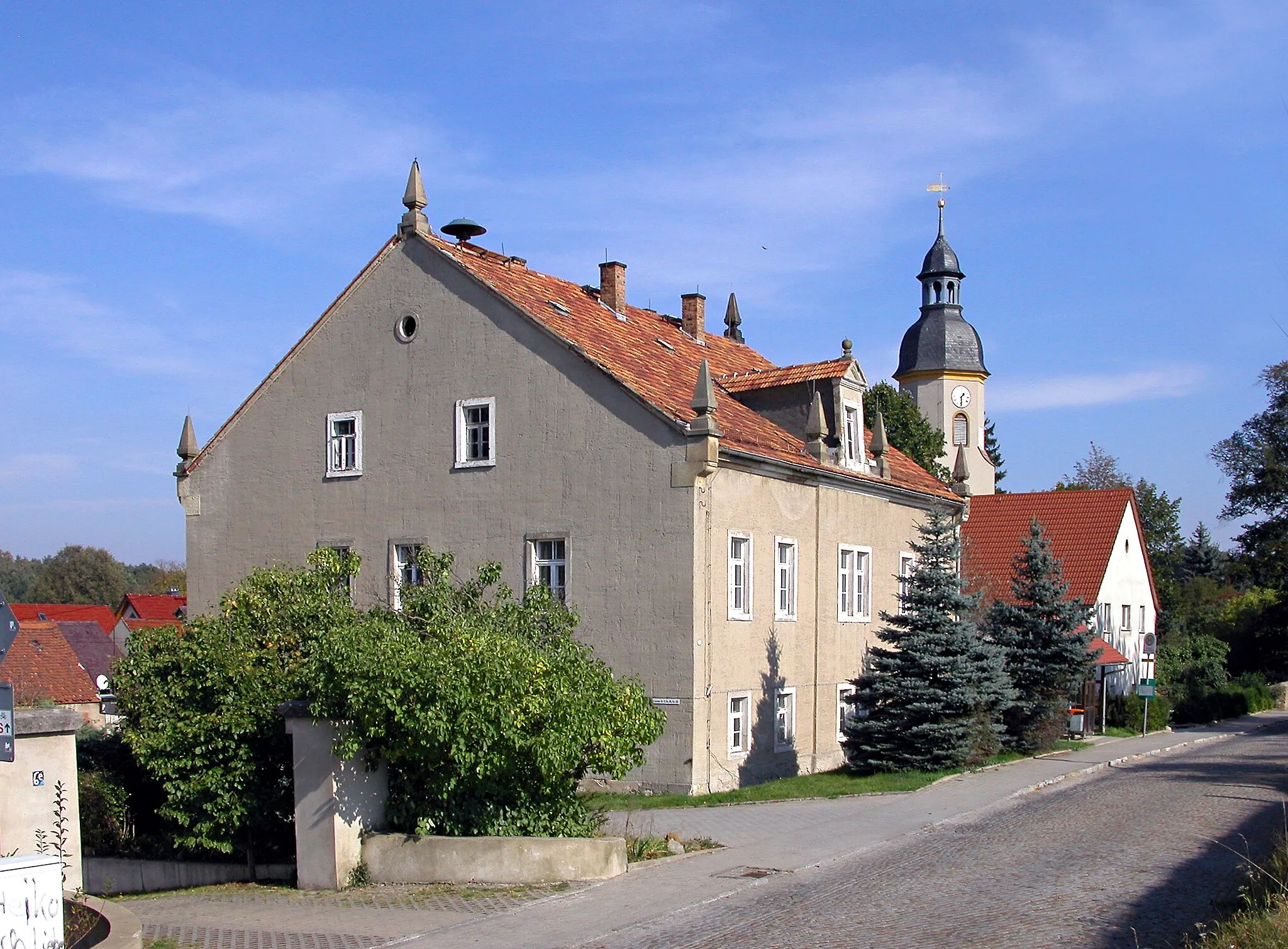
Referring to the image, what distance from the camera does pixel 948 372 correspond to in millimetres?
62688

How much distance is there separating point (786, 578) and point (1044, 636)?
23.9 ft

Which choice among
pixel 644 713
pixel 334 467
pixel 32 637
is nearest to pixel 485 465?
pixel 334 467

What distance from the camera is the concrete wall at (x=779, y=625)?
72.4 ft

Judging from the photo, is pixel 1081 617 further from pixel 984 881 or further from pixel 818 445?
pixel 984 881

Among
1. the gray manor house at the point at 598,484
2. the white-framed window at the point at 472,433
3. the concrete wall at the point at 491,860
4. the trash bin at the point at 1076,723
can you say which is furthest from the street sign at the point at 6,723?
the trash bin at the point at 1076,723

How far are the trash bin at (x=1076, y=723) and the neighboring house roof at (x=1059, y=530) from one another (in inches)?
350

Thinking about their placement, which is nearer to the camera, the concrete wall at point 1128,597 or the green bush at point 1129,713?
the green bush at point 1129,713

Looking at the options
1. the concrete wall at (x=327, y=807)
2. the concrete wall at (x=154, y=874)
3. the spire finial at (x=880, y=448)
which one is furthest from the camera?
the spire finial at (x=880, y=448)

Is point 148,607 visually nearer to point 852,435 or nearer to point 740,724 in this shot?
point 852,435

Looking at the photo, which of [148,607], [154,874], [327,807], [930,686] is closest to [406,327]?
[930,686]

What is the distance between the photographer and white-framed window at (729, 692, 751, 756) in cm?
2267

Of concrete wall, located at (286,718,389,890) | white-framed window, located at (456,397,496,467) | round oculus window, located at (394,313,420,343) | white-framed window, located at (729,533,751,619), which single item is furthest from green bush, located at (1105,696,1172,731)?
concrete wall, located at (286,718,389,890)

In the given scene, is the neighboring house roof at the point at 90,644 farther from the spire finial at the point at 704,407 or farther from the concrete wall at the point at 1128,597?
the spire finial at the point at 704,407

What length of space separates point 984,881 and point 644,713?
3.89 meters
